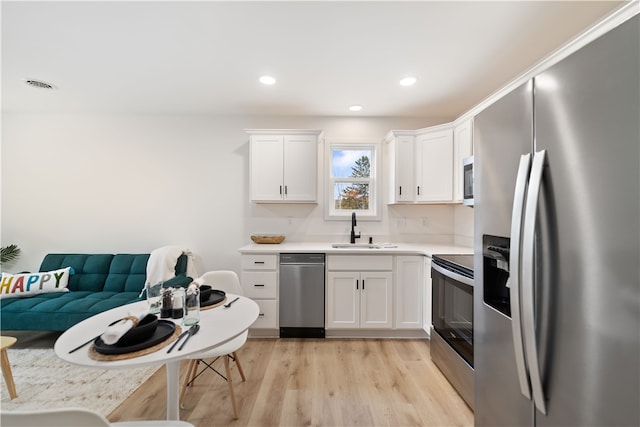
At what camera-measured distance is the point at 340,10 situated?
1767 millimetres

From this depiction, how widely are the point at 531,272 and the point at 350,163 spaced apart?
10.1 ft

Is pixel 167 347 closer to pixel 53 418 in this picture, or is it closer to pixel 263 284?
pixel 53 418

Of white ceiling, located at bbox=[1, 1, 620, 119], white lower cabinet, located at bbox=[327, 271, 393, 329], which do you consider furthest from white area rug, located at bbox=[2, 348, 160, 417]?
white ceiling, located at bbox=[1, 1, 620, 119]

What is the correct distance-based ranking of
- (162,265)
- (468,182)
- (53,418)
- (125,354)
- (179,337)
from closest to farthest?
(53,418), (125,354), (179,337), (468,182), (162,265)

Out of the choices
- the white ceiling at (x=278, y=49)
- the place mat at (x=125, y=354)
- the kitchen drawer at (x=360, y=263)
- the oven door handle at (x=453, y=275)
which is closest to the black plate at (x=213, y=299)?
the place mat at (x=125, y=354)

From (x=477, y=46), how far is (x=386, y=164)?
170cm

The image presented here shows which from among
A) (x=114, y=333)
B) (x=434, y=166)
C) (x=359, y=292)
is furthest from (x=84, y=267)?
(x=434, y=166)

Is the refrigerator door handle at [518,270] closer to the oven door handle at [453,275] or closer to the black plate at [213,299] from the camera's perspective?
the oven door handle at [453,275]

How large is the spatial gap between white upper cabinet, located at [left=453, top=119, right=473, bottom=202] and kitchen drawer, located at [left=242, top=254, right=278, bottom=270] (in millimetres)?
2102

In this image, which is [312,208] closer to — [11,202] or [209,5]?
[209,5]

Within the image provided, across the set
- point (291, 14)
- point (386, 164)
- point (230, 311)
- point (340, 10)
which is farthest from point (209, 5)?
point (386, 164)

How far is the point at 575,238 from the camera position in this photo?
30.0 inches

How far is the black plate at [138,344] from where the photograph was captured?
1.07 m

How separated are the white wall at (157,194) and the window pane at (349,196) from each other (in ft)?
0.80
